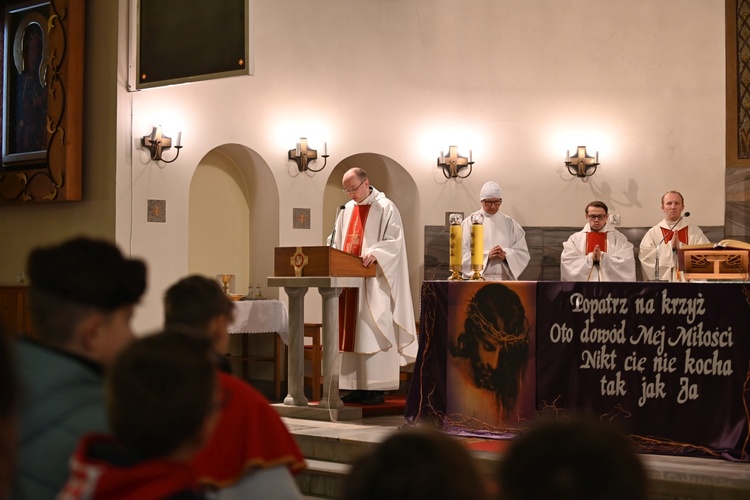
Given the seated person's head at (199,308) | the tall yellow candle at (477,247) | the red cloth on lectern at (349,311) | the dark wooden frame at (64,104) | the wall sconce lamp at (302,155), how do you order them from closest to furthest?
the seated person's head at (199,308), the tall yellow candle at (477,247), the red cloth on lectern at (349,311), the dark wooden frame at (64,104), the wall sconce lamp at (302,155)

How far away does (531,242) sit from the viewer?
974 centimetres

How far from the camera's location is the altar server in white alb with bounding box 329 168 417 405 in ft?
24.4

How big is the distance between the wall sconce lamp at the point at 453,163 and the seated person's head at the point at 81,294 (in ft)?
25.4

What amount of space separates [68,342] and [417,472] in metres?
1.12

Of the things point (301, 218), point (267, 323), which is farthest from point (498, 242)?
point (267, 323)

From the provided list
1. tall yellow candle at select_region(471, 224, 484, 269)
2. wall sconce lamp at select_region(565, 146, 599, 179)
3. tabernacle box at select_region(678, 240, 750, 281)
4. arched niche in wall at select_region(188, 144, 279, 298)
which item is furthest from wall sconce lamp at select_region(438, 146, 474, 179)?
tabernacle box at select_region(678, 240, 750, 281)

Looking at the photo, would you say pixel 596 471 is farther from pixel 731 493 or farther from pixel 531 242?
pixel 531 242

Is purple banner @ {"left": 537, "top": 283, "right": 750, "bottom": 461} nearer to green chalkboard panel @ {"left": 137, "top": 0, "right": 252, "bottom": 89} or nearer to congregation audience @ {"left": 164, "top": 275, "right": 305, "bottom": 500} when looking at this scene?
green chalkboard panel @ {"left": 137, "top": 0, "right": 252, "bottom": 89}

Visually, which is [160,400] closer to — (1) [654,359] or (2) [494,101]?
(1) [654,359]

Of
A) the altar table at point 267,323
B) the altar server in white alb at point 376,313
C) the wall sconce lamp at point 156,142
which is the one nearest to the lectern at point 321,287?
the altar server in white alb at point 376,313

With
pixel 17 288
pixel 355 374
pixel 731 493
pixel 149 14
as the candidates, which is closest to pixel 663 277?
pixel 355 374

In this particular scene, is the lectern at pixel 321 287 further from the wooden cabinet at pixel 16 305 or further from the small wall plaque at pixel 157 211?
the wooden cabinet at pixel 16 305

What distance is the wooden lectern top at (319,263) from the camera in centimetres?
693

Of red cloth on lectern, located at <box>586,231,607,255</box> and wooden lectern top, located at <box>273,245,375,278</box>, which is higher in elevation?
red cloth on lectern, located at <box>586,231,607,255</box>
